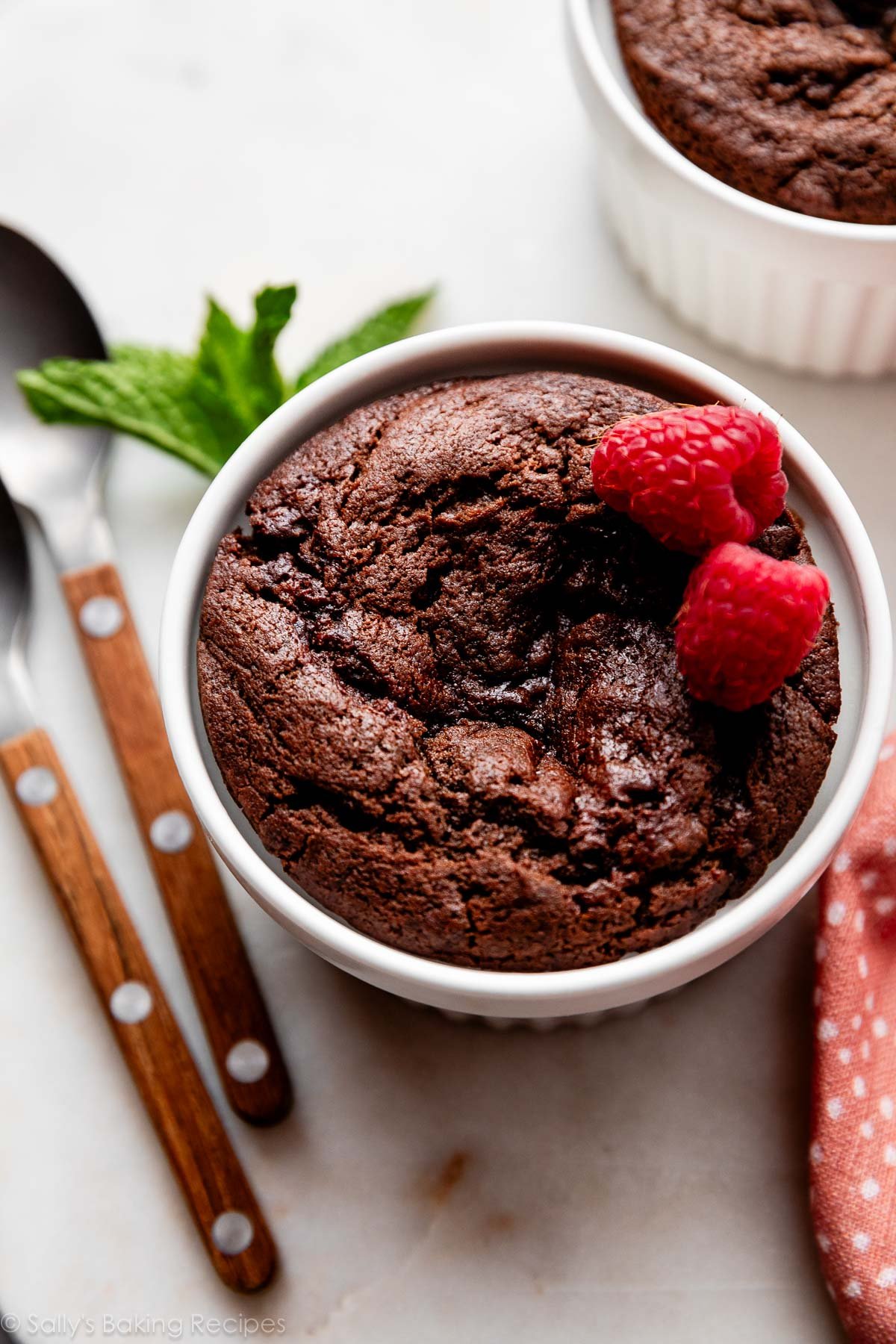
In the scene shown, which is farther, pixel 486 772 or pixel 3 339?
pixel 3 339

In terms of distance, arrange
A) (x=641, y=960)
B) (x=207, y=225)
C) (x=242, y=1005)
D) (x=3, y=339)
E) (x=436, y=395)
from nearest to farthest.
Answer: (x=641, y=960) → (x=436, y=395) → (x=242, y=1005) → (x=3, y=339) → (x=207, y=225)

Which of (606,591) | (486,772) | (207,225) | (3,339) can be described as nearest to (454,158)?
(207,225)

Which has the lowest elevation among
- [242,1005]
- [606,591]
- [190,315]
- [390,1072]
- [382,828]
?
[390,1072]

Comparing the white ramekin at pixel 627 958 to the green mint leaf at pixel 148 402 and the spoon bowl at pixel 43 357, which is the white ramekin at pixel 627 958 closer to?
the green mint leaf at pixel 148 402

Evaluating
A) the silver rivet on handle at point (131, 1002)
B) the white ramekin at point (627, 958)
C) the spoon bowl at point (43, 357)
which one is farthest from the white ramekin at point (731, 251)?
the silver rivet on handle at point (131, 1002)

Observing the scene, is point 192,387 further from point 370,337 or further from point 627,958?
point 627,958

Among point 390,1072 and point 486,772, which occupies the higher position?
point 486,772

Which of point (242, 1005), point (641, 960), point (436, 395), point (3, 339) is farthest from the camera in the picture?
point (3, 339)

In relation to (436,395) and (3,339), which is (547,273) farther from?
(3,339)
